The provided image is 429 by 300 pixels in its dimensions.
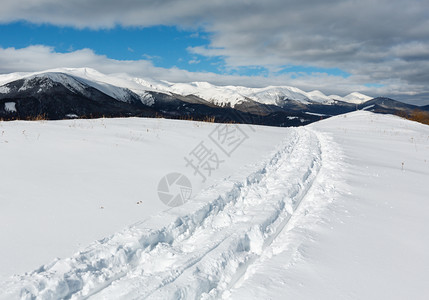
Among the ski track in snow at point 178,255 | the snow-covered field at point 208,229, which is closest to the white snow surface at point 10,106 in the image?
the snow-covered field at point 208,229

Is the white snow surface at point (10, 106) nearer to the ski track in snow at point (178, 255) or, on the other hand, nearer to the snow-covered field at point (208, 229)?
the snow-covered field at point (208, 229)

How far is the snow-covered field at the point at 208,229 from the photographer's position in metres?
3.41

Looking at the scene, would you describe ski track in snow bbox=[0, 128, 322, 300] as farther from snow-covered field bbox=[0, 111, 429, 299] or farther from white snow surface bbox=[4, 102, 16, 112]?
white snow surface bbox=[4, 102, 16, 112]

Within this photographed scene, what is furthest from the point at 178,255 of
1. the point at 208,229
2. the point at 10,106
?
the point at 10,106

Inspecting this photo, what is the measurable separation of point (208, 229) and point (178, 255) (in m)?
0.97

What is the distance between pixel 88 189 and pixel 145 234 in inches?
97.6

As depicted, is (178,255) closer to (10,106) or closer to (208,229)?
(208,229)

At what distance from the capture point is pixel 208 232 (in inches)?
190

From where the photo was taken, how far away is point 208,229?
16.2ft

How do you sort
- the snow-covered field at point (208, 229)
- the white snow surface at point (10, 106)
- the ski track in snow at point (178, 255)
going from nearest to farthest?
the ski track in snow at point (178, 255)
the snow-covered field at point (208, 229)
the white snow surface at point (10, 106)

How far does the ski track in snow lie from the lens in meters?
3.31

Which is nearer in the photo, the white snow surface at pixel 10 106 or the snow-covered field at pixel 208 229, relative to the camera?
the snow-covered field at pixel 208 229

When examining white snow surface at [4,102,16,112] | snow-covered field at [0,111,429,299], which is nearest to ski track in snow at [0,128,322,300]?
snow-covered field at [0,111,429,299]

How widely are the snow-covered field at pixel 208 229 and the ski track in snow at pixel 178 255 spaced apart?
2 cm
